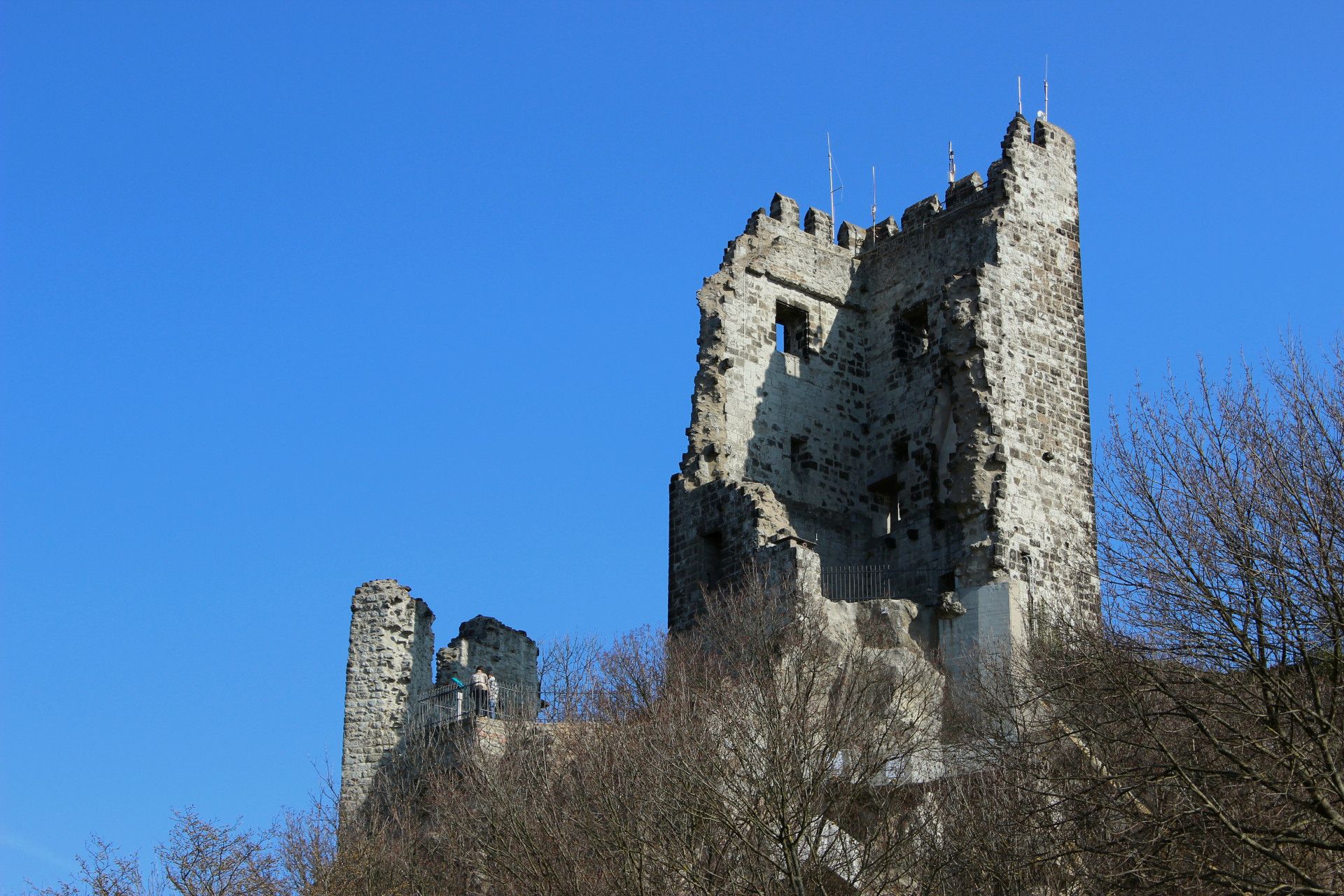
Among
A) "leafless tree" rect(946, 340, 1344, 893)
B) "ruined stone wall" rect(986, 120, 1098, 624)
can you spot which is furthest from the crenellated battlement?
"leafless tree" rect(946, 340, 1344, 893)

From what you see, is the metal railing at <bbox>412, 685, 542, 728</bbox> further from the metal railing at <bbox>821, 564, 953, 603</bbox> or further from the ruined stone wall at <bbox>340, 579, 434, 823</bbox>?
the metal railing at <bbox>821, 564, 953, 603</bbox>

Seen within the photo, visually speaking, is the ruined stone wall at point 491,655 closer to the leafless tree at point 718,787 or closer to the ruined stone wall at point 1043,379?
the leafless tree at point 718,787

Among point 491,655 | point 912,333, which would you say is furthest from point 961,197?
point 491,655

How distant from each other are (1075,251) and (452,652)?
12215 millimetres

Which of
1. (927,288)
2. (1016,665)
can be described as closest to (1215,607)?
(1016,665)

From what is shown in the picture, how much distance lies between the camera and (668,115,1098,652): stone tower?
102ft

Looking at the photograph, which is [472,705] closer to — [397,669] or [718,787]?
[397,669]

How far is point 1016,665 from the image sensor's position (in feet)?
93.0

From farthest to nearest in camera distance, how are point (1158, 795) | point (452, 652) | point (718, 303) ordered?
point (718, 303)
point (452, 652)
point (1158, 795)

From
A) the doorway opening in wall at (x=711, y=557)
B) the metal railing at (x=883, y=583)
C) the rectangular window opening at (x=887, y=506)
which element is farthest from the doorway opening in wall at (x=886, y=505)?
the doorway opening in wall at (x=711, y=557)

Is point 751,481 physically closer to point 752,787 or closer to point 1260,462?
point 752,787

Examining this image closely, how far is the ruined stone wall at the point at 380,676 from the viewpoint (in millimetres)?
30297

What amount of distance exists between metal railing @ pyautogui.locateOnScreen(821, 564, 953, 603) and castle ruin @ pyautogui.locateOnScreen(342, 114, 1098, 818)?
47 mm

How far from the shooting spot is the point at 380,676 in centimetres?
3108
